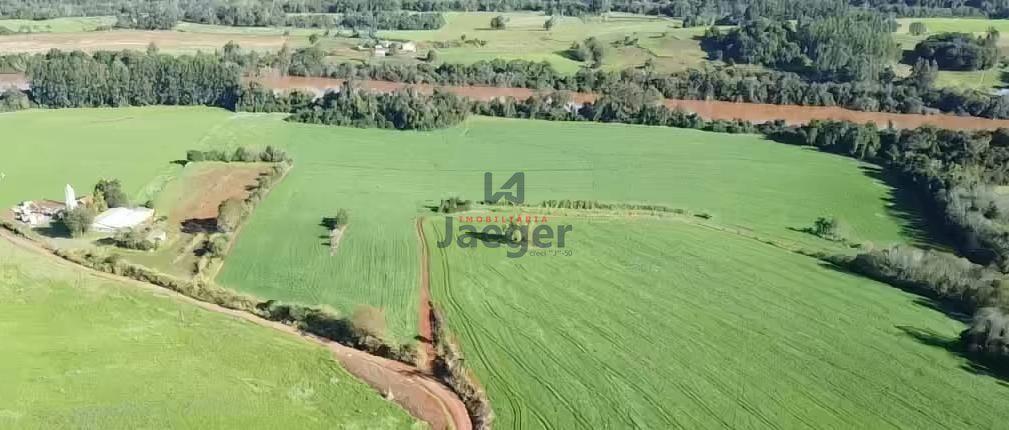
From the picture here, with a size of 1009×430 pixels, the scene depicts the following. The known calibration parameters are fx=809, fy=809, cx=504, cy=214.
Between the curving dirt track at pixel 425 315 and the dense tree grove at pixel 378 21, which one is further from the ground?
the dense tree grove at pixel 378 21

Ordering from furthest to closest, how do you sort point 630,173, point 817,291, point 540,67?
1. point 540,67
2. point 630,173
3. point 817,291

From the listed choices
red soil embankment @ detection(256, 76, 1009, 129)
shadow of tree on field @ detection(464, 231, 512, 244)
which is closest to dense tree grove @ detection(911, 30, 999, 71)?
red soil embankment @ detection(256, 76, 1009, 129)

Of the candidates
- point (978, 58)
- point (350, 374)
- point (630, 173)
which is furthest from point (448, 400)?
point (978, 58)

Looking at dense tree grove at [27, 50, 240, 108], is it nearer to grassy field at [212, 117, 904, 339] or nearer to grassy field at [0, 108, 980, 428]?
grassy field at [0, 108, 980, 428]

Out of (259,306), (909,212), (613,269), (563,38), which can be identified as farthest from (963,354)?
(563,38)

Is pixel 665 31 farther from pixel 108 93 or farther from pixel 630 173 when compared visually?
pixel 108 93

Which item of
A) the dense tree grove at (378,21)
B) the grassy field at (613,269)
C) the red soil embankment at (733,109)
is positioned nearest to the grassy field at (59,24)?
the dense tree grove at (378,21)

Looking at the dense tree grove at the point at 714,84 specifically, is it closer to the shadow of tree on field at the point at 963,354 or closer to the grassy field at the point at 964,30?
the grassy field at the point at 964,30
